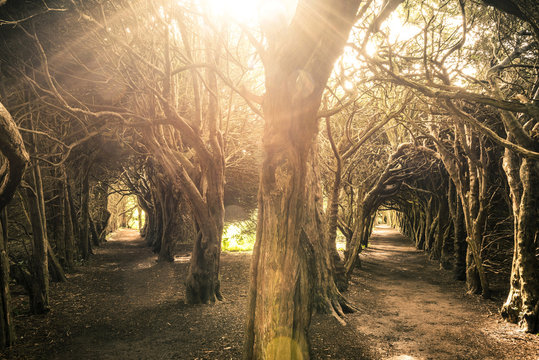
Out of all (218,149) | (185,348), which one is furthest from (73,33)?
(185,348)

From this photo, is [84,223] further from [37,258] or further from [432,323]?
[432,323]

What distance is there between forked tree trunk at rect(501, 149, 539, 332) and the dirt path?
1.24 ft

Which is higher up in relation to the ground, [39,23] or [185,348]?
[39,23]

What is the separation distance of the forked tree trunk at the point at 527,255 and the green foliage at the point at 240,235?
45.5 feet

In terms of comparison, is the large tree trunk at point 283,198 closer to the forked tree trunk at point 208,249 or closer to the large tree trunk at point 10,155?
the large tree trunk at point 10,155

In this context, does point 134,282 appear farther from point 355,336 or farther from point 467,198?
point 467,198

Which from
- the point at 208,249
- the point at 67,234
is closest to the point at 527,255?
the point at 208,249

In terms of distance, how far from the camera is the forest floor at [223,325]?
5414mm

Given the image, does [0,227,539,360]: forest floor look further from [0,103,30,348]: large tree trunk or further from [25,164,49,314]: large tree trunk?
[0,103,30,348]: large tree trunk

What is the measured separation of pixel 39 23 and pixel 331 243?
879 cm

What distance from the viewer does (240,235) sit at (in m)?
22.2

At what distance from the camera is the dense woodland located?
3.57m

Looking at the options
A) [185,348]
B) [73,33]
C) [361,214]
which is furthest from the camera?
[361,214]

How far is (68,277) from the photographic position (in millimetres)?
10781
